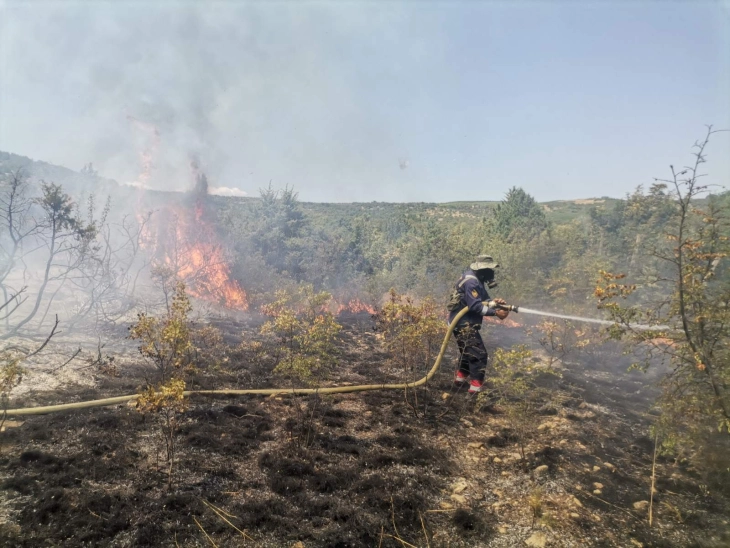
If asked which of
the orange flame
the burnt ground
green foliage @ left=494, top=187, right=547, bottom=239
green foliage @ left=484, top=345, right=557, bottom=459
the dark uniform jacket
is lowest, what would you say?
the orange flame

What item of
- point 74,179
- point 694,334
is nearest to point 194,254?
point 74,179

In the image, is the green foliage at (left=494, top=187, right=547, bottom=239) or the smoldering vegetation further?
the green foliage at (left=494, top=187, right=547, bottom=239)

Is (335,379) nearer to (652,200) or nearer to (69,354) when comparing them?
(69,354)

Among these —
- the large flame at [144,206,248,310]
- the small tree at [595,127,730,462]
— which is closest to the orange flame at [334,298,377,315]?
the large flame at [144,206,248,310]

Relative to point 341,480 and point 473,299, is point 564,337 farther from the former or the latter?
point 341,480

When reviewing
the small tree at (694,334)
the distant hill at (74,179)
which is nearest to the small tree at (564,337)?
the small tree at (694,334)

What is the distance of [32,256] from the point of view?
17641 millimetres

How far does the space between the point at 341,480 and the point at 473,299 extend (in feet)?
14.4

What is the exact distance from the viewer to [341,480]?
4492 millimetres

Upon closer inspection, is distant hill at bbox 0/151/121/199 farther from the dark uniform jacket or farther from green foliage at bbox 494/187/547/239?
green foliage at bbox 494/187/547/239

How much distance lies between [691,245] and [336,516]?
5096 mm

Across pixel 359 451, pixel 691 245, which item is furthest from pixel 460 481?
pixel 691 245

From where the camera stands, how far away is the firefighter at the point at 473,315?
7258 mm

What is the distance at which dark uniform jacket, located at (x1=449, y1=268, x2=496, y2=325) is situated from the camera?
7317 millimetres
